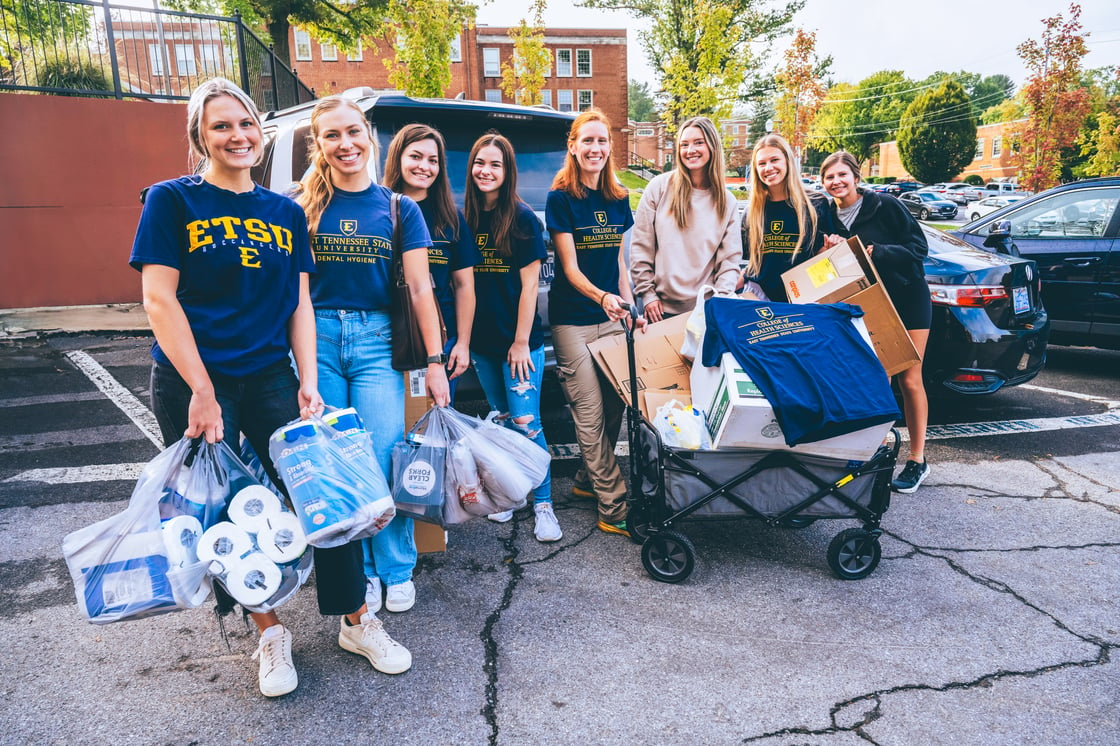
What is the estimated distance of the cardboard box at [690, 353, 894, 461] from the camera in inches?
117

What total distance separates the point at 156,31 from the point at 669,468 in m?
10.4

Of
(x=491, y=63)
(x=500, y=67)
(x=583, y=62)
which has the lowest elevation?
(x=500, y=67)

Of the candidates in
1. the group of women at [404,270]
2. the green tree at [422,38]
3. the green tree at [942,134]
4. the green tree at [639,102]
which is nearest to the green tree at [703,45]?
the green tree at [422,38]

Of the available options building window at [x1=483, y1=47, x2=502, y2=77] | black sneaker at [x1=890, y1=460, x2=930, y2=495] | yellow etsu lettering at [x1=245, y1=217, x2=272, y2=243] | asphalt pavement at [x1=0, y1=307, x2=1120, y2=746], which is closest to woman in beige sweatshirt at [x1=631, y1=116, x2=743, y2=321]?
asphalt pavement at [x1=0, y1=307, x2=1120, y2=746]

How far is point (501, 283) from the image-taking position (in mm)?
3570

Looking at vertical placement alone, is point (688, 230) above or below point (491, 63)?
below

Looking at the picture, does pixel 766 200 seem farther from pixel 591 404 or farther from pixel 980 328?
pixel 980 328

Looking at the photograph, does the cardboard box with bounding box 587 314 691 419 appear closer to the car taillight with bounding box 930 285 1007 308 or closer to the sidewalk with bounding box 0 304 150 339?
the car taillight with bounding box 930 285 1007 308

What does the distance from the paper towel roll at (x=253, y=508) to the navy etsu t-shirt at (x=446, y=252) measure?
1206 mm

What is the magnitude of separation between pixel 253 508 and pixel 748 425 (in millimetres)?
1921

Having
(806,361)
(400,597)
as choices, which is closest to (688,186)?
(806,361)

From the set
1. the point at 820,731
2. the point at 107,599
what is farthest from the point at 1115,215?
the point at 107,599

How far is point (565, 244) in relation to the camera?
358 cm

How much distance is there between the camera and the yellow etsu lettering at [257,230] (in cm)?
239
